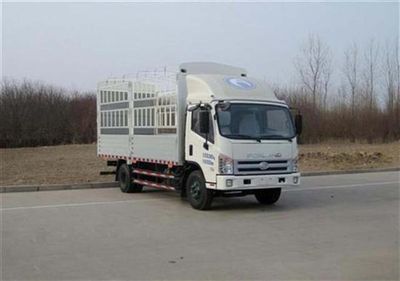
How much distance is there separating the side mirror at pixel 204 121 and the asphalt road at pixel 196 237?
5.84 feet

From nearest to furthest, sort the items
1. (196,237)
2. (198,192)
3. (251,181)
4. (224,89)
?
(196,237), (251,181), (198,192), (224,89)

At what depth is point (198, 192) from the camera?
12336mm

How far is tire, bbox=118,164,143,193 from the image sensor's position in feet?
50.4

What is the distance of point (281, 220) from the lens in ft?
35.9

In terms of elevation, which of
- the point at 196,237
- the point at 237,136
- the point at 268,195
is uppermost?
the point at 237,136

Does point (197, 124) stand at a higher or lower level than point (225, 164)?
higher

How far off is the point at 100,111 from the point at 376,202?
28.5 feet

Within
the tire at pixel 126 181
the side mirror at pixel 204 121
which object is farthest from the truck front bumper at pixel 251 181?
the tire at pixel 126 181

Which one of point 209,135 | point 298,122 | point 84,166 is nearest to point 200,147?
point 209,135

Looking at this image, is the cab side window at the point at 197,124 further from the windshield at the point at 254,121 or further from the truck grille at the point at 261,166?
the truck grille at the point at 261,166

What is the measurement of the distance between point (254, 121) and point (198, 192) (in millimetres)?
2004

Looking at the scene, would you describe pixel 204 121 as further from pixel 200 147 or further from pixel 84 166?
pixel 84 166

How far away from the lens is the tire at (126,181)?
50.4ft

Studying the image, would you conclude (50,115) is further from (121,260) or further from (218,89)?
(121,260)
